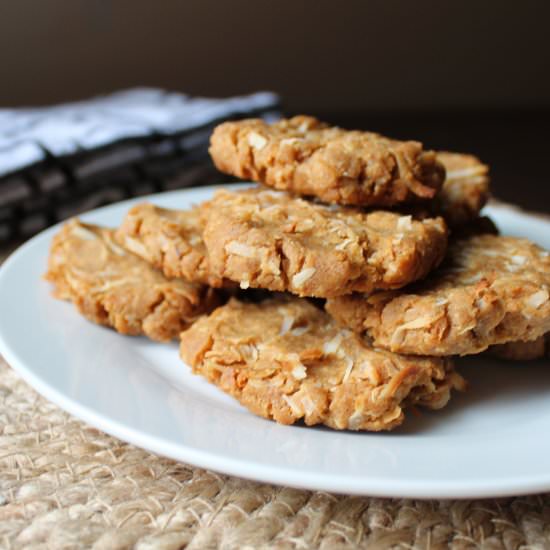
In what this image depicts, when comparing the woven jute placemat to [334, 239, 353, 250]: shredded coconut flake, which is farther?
[334, 239, 353, 250]: shredded coconut flake

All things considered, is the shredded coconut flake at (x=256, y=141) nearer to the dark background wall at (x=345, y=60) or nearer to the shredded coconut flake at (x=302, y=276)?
the shredded coconut flake at (x=302, y=276)

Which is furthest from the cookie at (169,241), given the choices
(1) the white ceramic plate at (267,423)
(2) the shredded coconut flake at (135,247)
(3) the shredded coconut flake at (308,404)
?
(3) the shredded coconut flake at (308,404)

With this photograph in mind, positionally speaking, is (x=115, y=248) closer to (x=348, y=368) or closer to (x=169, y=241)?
(x=169, y=241)

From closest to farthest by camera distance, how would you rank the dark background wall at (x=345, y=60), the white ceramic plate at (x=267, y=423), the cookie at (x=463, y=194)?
1. the white ceramic plate at (x=267, y=423)
2. the cookie at (x=463, y=194)
3. the dark background wall at (x=345, y=60)

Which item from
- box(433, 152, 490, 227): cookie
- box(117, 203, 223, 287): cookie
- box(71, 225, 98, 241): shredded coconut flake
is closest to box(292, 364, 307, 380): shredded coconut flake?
box(117, 203, 223, 287): cookie

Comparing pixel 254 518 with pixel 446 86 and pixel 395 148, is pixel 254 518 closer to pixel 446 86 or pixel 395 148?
pixel 395 148

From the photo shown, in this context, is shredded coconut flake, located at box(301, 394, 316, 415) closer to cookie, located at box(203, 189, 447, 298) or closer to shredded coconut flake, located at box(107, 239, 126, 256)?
cookie, located at box(203, 189, 447, 298)
